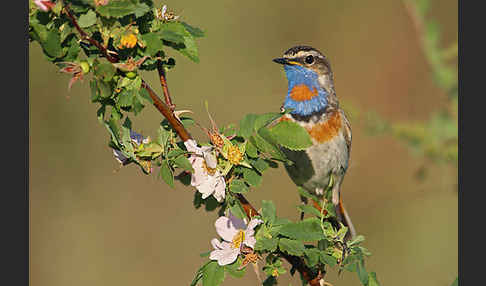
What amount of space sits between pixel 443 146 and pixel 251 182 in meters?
2.32

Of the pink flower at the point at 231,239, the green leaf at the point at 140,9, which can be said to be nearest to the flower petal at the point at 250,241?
the pink flower at the point at 231,239

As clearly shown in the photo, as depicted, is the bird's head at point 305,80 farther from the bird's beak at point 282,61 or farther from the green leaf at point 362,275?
the green leaf at point 362,275

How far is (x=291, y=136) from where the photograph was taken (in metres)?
1.99

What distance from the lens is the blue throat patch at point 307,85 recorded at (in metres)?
3.87

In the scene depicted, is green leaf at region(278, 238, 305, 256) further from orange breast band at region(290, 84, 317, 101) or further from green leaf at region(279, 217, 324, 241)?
orange breast band at region(290, 84, 317, 101)

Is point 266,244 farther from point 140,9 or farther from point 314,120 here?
point 314,120

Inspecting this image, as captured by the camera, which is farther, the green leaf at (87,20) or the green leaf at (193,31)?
the green leaf at (193,31)

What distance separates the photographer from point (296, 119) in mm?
3834

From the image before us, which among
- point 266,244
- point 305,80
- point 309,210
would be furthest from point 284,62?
point 266,244

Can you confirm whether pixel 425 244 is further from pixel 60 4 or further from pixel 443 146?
pixel 60 4

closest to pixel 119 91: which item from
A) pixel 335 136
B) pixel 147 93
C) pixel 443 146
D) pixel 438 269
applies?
pixel 147 93

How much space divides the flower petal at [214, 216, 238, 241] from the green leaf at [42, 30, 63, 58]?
32.9 inches

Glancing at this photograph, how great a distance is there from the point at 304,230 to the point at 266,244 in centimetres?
16

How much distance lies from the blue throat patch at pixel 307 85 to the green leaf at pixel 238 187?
180cm
